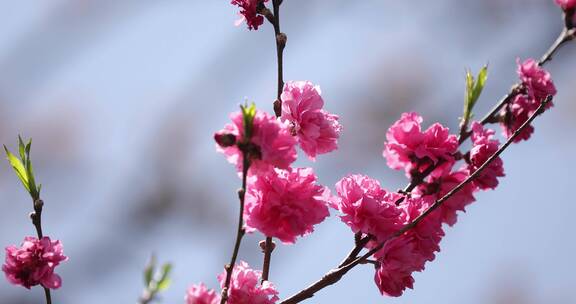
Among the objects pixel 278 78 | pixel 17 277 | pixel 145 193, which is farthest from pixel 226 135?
pixel 145 193

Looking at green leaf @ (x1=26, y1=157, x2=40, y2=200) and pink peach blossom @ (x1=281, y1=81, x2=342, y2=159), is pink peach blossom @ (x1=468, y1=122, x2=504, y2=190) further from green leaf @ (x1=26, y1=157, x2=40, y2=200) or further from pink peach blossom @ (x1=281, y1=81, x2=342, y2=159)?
green leaf @ (x1=26, y1=157, x2=40, y2=200)

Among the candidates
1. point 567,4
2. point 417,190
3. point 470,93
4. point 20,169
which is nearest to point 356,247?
point 417,190

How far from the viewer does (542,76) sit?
5.68ft

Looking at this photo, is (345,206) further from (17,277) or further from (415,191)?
(17,277)

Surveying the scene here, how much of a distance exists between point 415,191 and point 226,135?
66 cm

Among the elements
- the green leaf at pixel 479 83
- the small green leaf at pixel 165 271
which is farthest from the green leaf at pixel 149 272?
the green leaf at pixel 479 83

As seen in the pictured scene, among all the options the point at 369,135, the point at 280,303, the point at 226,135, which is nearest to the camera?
the point at 226,135

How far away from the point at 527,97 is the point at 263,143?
916mm

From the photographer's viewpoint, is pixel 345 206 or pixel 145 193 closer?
pixel 345 206

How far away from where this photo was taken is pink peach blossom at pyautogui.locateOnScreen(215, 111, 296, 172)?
1.16 meters

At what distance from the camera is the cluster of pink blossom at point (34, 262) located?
1346 mm

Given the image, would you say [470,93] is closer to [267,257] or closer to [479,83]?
[479,83]

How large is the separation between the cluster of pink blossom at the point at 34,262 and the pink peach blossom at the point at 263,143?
1.44 ft

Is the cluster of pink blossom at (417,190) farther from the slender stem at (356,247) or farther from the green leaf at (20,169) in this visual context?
the green leaf at (20,169)
